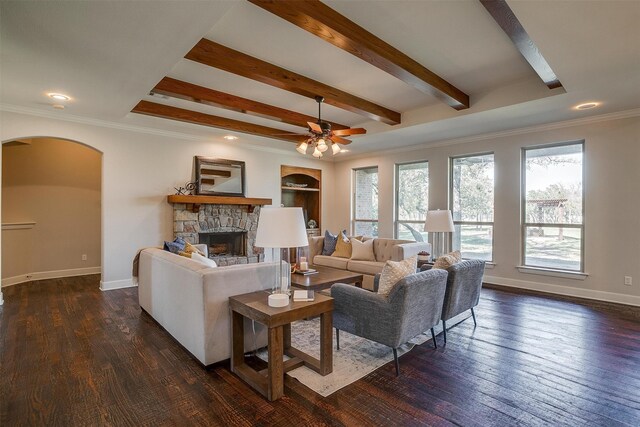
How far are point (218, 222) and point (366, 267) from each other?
3.08 meters

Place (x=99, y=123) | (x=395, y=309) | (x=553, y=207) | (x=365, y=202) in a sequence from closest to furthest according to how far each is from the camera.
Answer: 1. (x=395, y=309)
2. (x=99, y=123)
3. (x=553, y=207)
4. (x=365, y=202)

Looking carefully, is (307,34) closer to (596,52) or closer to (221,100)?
(221,100)

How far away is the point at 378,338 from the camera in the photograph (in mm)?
2559

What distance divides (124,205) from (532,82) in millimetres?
6078

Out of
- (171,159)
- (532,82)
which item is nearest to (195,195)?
(171,159)

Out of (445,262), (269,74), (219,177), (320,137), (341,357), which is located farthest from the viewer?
(219,177)

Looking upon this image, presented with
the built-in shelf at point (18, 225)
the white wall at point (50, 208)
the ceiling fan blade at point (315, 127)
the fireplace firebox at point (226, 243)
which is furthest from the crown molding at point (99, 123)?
the ceiling fan blade at point (315, 127)

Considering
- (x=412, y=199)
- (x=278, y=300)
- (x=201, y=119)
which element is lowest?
(x=278, y=300)

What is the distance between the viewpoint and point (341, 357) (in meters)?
2.77

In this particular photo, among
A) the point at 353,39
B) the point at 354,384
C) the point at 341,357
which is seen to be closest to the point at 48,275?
the point at 341,357

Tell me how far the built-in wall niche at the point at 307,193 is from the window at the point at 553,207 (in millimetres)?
4496

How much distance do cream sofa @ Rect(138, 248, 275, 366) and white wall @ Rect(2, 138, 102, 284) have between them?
422cm

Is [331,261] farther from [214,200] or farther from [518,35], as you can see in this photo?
[518,35]

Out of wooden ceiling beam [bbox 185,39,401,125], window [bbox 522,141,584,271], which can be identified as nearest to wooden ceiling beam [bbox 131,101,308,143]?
wooden ceiling beam [bbox 185,39,401,125]
